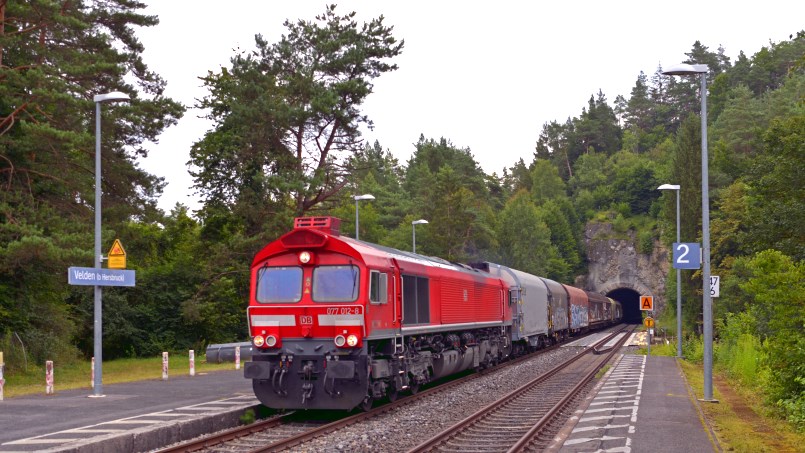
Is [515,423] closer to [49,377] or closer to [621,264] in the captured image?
[49,377]

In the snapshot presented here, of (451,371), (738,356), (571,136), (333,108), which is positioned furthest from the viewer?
(571,136)

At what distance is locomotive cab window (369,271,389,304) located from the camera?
16.1m

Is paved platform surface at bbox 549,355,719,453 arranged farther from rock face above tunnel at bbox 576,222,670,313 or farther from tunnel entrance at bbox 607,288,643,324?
tunnel entrance at bbox 607,288,643,324

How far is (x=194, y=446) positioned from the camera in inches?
490

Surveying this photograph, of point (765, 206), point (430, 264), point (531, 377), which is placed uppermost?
point (765, 206)

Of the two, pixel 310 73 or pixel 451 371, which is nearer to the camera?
pixel 451 371

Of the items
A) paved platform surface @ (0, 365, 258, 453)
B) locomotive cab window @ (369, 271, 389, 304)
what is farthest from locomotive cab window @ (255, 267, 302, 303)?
paved platform surface @ (0, 365, 258, 453)

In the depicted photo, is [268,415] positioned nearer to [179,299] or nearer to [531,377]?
[531,377]

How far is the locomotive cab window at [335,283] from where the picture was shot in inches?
627

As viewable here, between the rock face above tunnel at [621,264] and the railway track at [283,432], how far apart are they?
82371 mm

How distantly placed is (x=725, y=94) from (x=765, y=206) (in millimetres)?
102706

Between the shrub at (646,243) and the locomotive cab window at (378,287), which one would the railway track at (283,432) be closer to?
the locomotive cab window at (378,287)

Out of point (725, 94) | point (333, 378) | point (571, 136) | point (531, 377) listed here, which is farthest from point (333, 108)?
point (571, 136)

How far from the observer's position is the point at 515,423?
51.5ft
